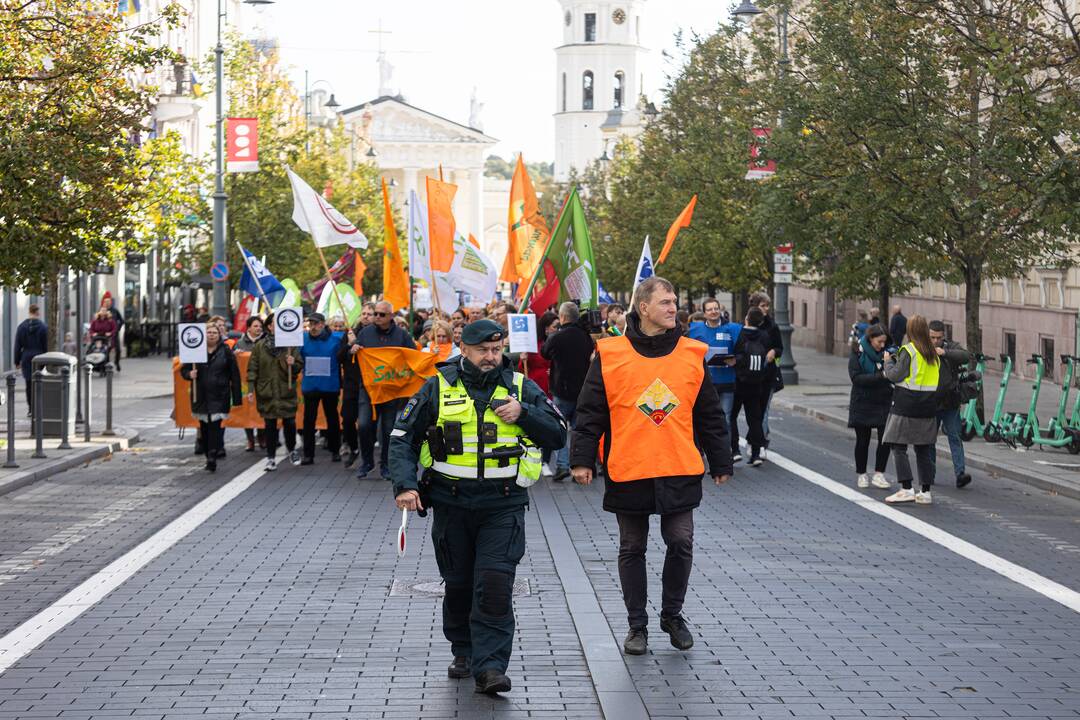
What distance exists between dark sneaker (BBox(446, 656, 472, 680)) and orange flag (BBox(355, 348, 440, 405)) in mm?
8822

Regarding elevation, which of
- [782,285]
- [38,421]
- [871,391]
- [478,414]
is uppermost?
[782,285]

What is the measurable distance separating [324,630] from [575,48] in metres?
129

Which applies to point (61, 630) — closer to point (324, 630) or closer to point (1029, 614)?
point (324, 630)

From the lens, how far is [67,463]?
17531mm

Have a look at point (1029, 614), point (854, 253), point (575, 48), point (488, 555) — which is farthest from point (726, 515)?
point (575, 48)

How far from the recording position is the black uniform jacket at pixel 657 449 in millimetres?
7863

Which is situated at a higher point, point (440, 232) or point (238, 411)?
point (440, 232)

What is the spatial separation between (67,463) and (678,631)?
11.1 metres

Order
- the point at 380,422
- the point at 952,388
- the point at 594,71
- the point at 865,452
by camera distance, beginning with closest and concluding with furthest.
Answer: the point at 952,388 < the point at 865,452 < the point at 380,422 < the point at 594,71

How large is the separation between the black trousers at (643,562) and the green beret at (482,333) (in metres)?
1.31

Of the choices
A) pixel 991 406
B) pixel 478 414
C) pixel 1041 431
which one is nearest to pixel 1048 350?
pixel 991 406

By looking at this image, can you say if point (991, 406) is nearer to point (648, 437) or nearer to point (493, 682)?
point (648, 437)

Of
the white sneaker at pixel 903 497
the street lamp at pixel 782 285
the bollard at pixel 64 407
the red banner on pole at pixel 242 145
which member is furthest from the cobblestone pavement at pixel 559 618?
the red banner on pole at pixel 242 145

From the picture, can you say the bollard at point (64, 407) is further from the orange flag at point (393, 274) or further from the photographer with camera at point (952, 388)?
the photographer with camera at point (952, 388)
